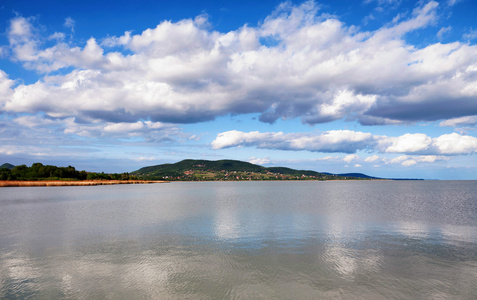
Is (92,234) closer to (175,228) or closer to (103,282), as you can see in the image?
(175,228)

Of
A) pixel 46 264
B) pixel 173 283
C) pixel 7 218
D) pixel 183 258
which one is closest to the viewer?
pixel 173 283

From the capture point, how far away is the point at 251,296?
567 inches

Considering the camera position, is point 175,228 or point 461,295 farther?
point 175,228

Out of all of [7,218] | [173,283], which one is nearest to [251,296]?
[173,283]

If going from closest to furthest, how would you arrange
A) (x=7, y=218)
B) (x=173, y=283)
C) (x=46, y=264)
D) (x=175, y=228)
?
(x=173, y=283) < (x=46, y=264) < (x=175, y=228) < (x=7, y=218)

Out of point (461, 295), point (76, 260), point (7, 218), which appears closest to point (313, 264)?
point (461, 295)

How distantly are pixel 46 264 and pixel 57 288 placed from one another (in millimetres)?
5477

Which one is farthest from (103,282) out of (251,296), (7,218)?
(7,218)

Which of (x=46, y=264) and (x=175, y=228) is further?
(x=175, y=228)

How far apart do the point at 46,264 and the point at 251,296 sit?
14946mm

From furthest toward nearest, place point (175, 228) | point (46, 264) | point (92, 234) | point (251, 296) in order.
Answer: point (175, 228)
point (92, 234)
point (46, 264)
point (251, 296)

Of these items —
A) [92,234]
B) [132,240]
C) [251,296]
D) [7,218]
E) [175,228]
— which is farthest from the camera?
[7,218]

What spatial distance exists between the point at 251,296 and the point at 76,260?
13913 mm

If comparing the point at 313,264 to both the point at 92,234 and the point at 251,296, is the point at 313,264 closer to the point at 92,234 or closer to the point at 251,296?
the point at 251,296
